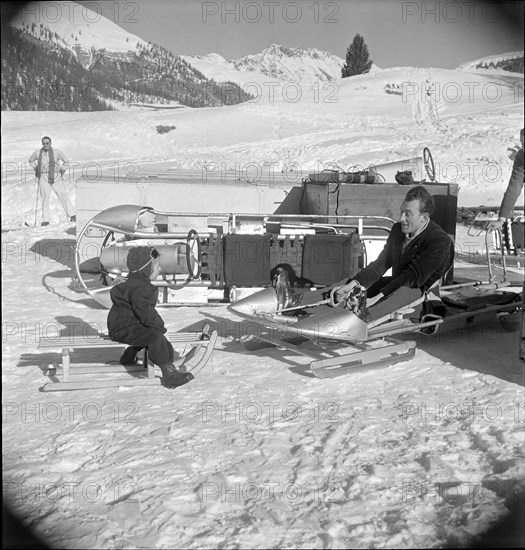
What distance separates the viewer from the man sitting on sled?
16.9 feet

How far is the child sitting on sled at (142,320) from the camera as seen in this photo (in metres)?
4.68

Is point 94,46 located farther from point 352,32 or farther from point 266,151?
point 266,151

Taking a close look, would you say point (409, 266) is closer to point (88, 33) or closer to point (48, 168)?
point (48, 168)

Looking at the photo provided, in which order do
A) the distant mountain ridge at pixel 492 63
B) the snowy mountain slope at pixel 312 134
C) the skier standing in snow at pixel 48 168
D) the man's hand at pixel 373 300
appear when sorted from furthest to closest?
the distant mountain ridge at pixel 492 63 → the snowy mountain slope at pixel 312 134 → the skier standing in snow at pixel 48 168 → the man's hand at pixel 373 300

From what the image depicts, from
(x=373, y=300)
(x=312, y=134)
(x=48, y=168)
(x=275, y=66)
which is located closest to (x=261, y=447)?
(x=373, y=300)

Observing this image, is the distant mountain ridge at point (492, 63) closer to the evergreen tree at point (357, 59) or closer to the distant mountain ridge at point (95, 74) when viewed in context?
the evergreen tree at point (357, 59)

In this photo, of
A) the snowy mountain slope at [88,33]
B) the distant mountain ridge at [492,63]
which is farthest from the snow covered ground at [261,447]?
the distant mountain ridge at [492,63]

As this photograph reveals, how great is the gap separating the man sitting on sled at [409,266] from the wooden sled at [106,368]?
3.39ft

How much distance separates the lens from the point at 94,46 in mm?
37719

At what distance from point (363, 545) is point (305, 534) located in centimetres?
23

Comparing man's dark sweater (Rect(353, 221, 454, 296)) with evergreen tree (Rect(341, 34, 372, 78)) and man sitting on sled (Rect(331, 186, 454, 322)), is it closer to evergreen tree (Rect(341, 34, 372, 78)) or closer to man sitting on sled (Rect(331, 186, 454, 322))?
man sitting on sled (Rect(331, 186, 454, 322))

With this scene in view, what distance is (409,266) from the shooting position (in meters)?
5.27

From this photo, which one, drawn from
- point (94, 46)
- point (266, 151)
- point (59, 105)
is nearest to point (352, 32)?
point (94, 46)

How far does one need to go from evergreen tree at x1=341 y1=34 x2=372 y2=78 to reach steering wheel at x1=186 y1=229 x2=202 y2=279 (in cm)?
4178
